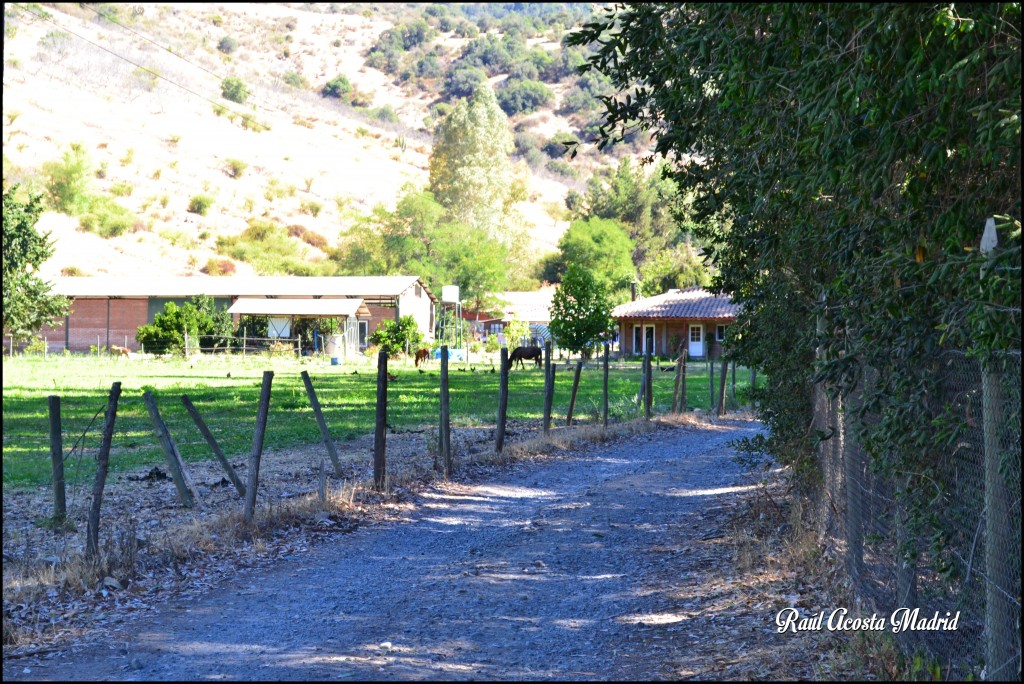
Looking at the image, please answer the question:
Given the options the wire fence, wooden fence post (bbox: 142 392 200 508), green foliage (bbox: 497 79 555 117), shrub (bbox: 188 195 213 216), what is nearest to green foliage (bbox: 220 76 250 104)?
green foliage (bbox: 497 79 555 117)

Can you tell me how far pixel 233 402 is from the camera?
2402 centimetres

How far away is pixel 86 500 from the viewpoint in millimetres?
10977

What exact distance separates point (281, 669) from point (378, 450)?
5.91 metres

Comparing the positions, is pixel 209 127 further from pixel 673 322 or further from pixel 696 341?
pixel 696 341

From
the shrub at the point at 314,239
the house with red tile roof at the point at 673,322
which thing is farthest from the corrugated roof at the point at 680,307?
the shrub at the point at 314,239

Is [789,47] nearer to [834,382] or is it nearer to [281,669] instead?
[834,382]

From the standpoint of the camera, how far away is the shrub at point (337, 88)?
→ 16138cm

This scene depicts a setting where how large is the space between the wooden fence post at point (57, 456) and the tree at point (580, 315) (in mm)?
34782

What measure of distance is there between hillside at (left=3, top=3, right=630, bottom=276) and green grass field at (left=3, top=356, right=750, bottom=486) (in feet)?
128

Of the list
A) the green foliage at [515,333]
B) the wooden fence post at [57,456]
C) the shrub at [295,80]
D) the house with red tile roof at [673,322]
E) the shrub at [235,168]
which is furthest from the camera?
the shrub at [295,80]

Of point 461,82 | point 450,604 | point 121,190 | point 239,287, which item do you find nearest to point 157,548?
point 450,604

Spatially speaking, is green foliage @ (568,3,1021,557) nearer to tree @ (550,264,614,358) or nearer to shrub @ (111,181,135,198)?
tree @ (550,264,614,358)

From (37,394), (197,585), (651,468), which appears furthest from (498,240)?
(197,585)

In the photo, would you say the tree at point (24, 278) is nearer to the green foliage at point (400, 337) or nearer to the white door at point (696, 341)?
the green foliage at point (400, 337)
